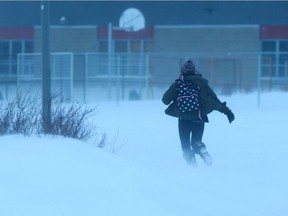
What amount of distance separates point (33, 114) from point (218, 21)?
32018mm

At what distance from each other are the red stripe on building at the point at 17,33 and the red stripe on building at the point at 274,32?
11.9 meters

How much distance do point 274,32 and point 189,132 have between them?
3131cm

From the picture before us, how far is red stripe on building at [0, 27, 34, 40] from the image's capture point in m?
44.6

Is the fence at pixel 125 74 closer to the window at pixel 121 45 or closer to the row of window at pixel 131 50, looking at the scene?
the row of window at pixel 131 50

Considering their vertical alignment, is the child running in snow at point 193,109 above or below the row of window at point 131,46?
below

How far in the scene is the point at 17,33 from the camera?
1770 inches

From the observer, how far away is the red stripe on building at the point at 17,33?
44.6 m

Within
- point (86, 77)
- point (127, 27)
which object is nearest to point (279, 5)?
point (127, 27)

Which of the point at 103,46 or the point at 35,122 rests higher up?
the point at 103,46

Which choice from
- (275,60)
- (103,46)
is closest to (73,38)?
(103,46)

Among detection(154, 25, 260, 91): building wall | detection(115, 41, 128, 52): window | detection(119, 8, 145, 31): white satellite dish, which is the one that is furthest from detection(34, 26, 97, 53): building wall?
detection(119, 8, 145, 31): white satellite dish

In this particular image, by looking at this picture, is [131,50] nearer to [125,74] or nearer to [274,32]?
[274,32]

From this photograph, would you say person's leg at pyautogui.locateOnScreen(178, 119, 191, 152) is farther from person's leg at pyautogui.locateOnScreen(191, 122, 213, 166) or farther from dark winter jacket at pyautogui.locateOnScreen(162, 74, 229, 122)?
dark winter jacket at pyautogui.locateOnScreen(162, 74, 229, 122)

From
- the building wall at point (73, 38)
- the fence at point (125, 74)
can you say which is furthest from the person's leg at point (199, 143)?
the building wall at point (73, 38)
